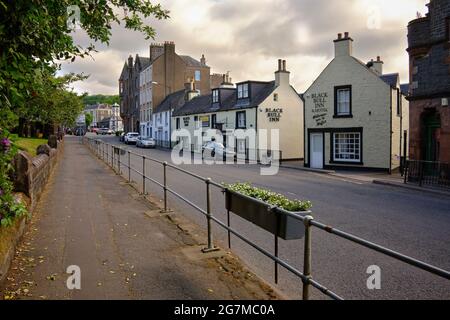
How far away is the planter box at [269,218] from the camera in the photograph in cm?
491

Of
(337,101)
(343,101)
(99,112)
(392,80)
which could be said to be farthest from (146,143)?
(99,112)

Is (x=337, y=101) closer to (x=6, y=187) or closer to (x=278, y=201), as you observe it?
(x=278, y=201)

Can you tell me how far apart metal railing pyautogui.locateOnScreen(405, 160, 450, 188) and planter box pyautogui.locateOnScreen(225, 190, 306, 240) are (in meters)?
14.6

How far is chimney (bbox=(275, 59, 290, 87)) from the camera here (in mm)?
37688

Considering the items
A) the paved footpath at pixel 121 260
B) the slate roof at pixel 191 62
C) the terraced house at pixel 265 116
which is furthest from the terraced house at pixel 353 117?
the slate roof at pixel 191 62

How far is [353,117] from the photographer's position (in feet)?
91.5

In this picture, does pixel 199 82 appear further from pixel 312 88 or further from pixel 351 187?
pixel 351 187

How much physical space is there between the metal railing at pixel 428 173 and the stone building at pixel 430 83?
1.86 ft

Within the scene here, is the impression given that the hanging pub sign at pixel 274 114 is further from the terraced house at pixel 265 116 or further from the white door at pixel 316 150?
the white door at pixel 316 150

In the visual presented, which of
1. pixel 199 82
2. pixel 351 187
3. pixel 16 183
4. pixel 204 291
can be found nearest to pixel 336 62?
pixel 351 187

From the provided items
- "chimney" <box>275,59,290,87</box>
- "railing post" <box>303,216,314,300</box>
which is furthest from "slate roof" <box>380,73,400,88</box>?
"railing post" <box>303,216,314,300</box>

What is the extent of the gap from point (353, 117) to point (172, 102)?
3459 cm

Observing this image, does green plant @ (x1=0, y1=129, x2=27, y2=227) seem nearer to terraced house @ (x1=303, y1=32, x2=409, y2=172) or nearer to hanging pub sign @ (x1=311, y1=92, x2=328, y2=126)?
terraced house @ (x1=303, y1=32, x2=409, y2=172)
